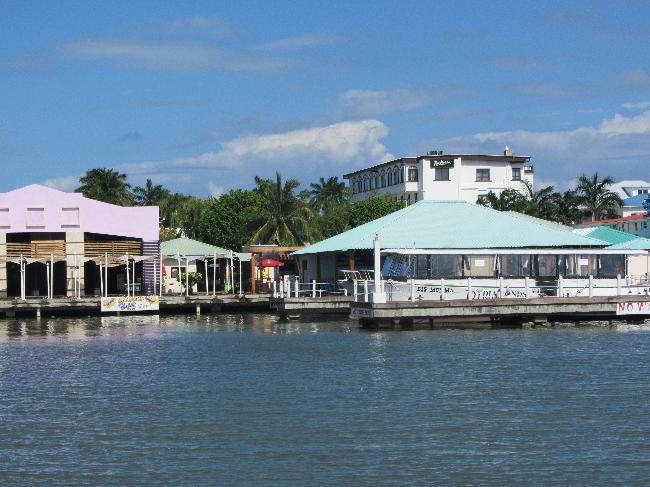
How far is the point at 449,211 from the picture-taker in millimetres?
63781

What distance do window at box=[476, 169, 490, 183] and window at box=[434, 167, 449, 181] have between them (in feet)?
11.9

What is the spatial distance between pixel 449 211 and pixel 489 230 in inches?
129

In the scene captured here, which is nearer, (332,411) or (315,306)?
(332,411)

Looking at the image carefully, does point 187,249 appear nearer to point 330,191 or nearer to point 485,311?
point 485,311

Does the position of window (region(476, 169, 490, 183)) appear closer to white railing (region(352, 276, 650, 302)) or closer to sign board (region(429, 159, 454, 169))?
sign board (region(429, 159, 454, 169))

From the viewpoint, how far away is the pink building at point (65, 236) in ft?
229

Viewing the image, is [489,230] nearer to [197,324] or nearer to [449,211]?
[449,211]

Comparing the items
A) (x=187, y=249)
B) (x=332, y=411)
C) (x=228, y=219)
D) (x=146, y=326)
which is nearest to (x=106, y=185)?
(x=228, y=219)

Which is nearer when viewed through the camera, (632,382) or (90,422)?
(90,422)

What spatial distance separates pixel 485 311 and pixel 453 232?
14.1 meters

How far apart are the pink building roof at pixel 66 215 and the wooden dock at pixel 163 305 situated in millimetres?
7875

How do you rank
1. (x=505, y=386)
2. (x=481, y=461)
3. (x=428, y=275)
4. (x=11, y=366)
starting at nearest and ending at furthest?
1. (x=481, y=461)
2. (x=505, y=386)
3. (x=11, y=366)
4. (x=428, y=275)

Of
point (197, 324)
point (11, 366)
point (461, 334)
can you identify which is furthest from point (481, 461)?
point (197, 324)

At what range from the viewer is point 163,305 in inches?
2549
